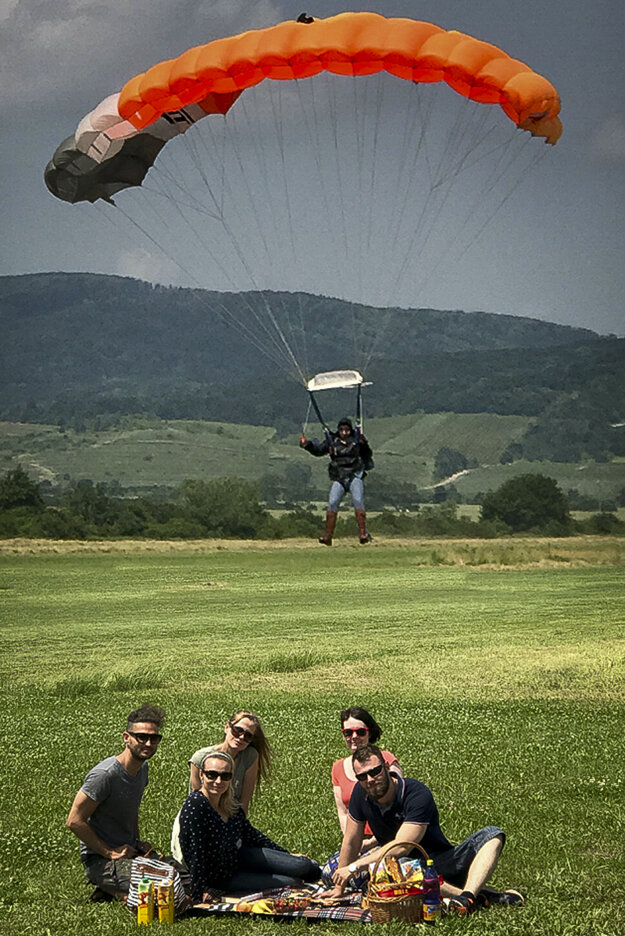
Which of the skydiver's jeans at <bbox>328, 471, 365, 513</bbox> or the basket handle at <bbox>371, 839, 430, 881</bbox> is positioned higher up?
the skydiver's jeans at <bbox>328, 471, 365, 513</bbox>

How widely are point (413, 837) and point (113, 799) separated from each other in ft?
7.49

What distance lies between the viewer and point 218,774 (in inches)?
344

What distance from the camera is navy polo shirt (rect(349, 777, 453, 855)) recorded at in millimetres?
8836

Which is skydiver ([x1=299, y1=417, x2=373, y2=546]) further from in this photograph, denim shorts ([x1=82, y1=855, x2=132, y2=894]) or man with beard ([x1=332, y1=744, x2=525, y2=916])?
denim shorts ([x1=82, y1=855, x2=132, y2=894])

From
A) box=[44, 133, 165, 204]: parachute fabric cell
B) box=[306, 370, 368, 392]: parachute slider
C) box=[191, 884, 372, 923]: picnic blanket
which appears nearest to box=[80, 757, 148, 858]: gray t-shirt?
box=[191, 884, 372, 923]: picnic blanket

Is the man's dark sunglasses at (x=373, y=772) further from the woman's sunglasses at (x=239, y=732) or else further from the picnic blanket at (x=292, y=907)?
the woman's sunglasses at (x=239, y=732)

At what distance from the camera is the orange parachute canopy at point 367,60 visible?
44.9 feet

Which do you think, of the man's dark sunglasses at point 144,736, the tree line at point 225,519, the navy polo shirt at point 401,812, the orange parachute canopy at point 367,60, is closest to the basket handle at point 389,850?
the navy polo shirt at point 401,812

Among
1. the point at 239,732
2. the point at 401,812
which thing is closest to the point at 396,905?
the point at 401,812

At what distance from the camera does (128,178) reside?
1884 centimetres

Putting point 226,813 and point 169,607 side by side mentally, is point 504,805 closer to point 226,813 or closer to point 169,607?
point 226,813

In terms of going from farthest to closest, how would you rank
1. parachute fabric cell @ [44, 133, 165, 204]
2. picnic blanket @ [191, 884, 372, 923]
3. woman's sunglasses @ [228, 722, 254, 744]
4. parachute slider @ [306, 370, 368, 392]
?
1. parachute fabric cell @ [44, 133, 165, 204]
2. parachute slider @ [306, 370, 368, 392]
3. woman's sunglasses @ [228, 722, 254, 744]
4. picnic blanket @ [191, 884, 372, 923]

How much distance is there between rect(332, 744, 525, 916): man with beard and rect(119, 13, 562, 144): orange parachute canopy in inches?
327

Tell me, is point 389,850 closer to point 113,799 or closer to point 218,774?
point 218,774
